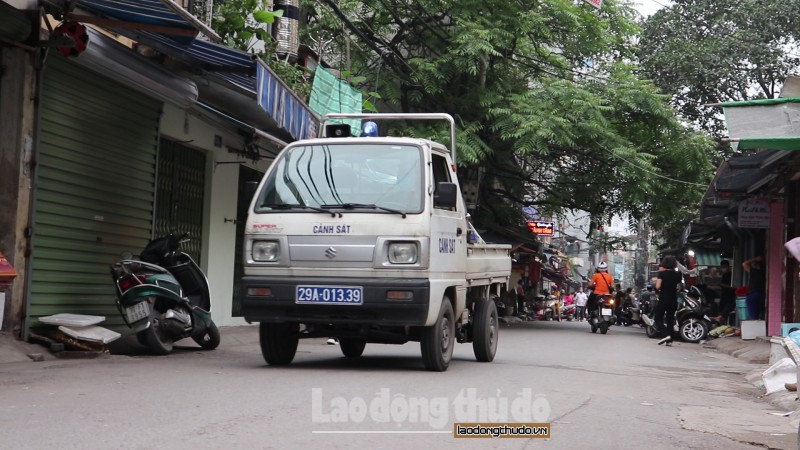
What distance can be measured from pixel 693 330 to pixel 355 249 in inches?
543

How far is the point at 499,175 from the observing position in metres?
24.9

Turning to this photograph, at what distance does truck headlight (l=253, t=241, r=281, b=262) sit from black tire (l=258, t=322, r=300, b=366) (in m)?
0.63

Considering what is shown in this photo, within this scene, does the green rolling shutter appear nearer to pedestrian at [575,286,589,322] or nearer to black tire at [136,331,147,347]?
black tire at [136,331,147,347]

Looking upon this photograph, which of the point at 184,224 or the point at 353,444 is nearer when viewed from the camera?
the point at 353,444

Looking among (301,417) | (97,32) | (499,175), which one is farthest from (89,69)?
(499,175)

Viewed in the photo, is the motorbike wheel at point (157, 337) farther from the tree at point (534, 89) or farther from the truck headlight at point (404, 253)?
the tree at point (534, 89)

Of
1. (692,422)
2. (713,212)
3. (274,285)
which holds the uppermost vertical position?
(713,212)

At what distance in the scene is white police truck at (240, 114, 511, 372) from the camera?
8.34 meters

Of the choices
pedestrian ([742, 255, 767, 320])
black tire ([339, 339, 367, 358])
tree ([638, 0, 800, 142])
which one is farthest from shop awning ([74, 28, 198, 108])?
tree ([638, 0, 800, 142])

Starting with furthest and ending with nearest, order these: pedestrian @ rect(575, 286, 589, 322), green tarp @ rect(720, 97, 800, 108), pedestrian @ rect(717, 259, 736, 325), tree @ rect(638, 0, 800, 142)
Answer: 1. pedestrian @ rect(575, 286, 589, 322)
2. tree @ rect(638, 0, 800, 142)
3. pedestrian @ rect(717, 259, 736, 325)
4. green tarp @ rect(720, 97, 800, 108)

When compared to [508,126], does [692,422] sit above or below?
below

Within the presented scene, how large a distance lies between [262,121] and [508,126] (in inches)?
285

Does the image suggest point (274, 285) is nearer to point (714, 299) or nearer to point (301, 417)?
point (301, 417)

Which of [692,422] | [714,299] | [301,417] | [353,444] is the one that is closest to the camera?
[353,444]
